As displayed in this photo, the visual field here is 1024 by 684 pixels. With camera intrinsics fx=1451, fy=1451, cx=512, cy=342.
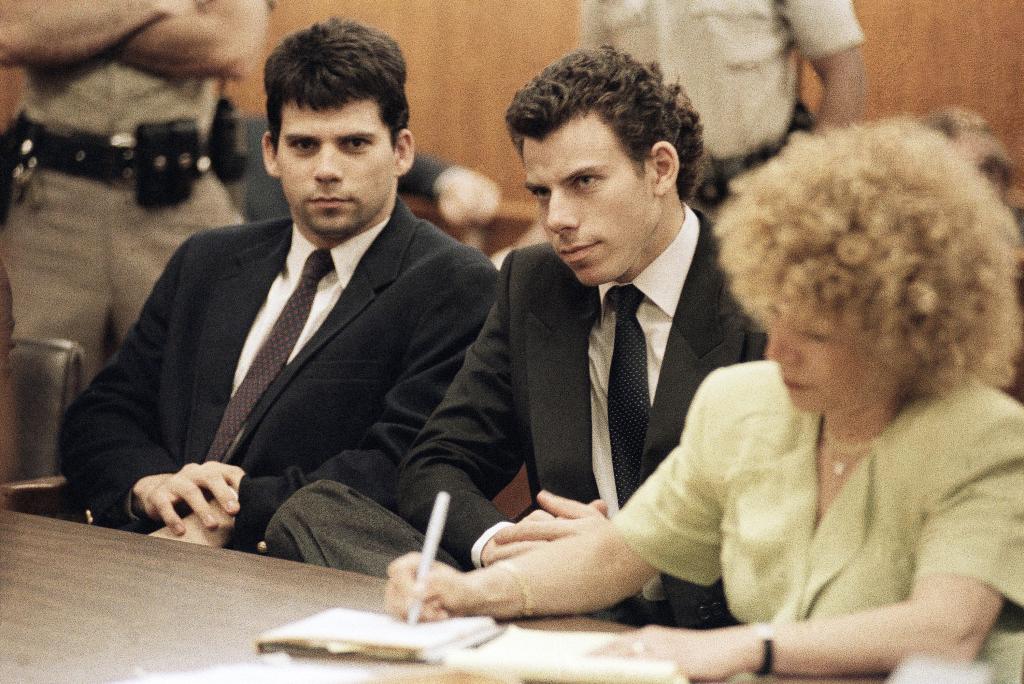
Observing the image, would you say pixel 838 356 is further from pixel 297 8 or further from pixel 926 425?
pixel 297 8

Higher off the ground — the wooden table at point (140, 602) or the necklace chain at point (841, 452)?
the necklace chain at point (841, 452)

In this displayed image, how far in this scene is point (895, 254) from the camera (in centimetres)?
149

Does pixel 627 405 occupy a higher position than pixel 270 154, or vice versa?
pixel 270 154

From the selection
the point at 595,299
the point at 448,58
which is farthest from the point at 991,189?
the point at 448,58

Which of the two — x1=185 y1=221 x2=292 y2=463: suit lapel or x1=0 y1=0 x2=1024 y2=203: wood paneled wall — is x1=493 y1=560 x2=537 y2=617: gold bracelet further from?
x1=0 y1=0 x2=1024 y2=203: wood paneled wall

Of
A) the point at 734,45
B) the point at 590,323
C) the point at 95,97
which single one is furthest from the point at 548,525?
the point at 95,97

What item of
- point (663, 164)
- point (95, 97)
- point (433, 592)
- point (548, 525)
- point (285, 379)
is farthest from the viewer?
point (95, 97)

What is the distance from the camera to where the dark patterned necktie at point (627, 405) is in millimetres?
2361

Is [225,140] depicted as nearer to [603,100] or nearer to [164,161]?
[164,161]

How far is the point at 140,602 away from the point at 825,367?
889 mm

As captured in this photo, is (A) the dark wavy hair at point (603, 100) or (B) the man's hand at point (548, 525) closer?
(B) the man's hand at point (548, 525)

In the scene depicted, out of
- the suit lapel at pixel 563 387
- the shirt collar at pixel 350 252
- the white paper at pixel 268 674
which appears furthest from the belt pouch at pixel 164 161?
the white paper at pixel 268 674

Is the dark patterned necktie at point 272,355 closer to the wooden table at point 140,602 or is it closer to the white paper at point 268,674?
the wooden table at point 140,602

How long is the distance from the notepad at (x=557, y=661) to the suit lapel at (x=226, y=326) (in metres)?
1.35
